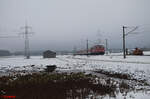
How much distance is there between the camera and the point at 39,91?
9.83 meters

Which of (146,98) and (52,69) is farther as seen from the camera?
(52,69)

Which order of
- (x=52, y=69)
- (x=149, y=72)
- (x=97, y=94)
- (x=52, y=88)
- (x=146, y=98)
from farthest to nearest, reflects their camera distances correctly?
(x=52, y=69), (x=149, y=72), (x=52, y=88), (x=97, y=94), (x=146, y=98)

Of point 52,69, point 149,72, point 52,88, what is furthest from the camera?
point 52,69

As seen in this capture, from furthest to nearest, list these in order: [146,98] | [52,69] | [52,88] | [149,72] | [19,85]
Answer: [52,69] < [149,72] < [19,85] < [52,88] < [146,98]

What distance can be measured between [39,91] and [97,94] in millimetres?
3637

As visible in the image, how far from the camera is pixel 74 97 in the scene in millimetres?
8828

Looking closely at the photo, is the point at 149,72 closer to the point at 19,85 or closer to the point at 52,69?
the point at 52,69

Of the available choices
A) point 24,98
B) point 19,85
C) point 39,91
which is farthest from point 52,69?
point 24,98

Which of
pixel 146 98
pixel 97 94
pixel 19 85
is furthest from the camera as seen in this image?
pixel 19 85

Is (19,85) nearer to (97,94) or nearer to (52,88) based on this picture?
(52,88)

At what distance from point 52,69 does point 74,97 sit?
40.5 ft

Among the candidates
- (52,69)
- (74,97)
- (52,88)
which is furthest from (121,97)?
(52,69)

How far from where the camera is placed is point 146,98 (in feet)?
27.8

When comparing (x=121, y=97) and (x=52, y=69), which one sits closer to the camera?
(x=121, y=97)
